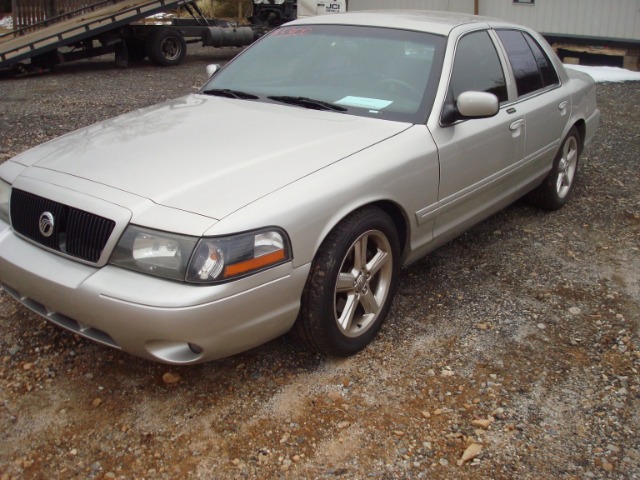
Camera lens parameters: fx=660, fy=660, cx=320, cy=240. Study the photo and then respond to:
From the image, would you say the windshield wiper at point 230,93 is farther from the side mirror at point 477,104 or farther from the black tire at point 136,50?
the black tire at point 136,50

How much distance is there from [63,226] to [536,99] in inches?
131

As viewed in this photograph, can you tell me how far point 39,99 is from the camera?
9688mm

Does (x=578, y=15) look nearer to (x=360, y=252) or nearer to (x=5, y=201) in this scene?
(x=360, y=252)

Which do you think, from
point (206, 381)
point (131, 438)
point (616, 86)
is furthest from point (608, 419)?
point (616, 86)

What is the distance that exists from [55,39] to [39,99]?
2.62m

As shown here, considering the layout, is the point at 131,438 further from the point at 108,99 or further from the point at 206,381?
the point at 108,99

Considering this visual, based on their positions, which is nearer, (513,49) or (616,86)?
(513,49)

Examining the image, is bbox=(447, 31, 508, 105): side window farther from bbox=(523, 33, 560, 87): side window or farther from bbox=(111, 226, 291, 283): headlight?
bbox=(111, 226, 291, 283): headlight

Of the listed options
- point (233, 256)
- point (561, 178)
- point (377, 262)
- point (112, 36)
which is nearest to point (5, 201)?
point (233, 256)

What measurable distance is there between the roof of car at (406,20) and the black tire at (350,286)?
1.43 metres

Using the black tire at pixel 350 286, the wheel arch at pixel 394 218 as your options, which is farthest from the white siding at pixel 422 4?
the black tire at pixel 350 286

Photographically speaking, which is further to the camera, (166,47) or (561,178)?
(166,47)

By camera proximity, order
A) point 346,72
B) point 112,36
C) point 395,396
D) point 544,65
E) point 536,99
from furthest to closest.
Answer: point 112,36 → point 544,65 → point 536,99 → point 346,72 → point 395,396

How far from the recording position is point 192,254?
8.38ft
